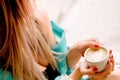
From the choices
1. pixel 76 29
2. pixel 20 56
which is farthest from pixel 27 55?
pixel 76 29

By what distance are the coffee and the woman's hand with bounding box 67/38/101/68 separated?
11cm

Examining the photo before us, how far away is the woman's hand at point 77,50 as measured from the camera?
3.20ft

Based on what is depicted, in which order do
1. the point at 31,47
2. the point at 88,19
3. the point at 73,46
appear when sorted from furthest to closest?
1. the point at 88,19
2. the point at 73,46
3. the point at 31,47

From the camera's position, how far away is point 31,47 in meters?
0.93

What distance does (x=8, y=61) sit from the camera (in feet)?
2.82

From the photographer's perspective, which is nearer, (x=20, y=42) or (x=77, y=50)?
(x=20, y=42)

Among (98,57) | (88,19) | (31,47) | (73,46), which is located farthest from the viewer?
(88,19)

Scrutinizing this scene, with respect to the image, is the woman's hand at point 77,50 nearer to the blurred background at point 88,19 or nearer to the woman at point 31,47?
the woman at point 31,47

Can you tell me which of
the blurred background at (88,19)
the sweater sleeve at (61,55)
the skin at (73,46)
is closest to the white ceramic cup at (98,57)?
the skin at (73,46)

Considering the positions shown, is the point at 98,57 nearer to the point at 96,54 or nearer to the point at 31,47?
the point at 96,54

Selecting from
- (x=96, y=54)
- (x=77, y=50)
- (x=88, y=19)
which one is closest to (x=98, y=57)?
(x=96, y=54)

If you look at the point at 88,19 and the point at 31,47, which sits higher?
the point at 88,19

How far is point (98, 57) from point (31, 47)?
25cm

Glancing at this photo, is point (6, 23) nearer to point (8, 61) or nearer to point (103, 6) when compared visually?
point (8, 61)
